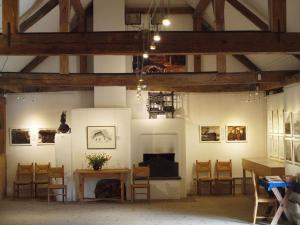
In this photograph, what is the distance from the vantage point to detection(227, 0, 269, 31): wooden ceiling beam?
9.29 meters

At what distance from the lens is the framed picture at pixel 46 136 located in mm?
12969

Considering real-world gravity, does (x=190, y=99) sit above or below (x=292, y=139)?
above

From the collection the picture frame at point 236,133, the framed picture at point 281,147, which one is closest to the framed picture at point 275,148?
the framed picture at point 281,147

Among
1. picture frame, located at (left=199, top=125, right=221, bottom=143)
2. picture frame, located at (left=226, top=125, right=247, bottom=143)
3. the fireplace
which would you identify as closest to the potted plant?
the fireplace

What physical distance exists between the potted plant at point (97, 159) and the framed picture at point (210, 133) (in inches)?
116

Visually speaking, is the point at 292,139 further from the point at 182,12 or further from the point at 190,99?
the point at 182,12

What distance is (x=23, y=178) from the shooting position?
1288 cm

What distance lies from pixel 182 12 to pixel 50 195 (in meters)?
6.45

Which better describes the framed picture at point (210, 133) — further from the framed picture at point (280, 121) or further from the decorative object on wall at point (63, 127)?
the decorative object on wall at point (63, 127)

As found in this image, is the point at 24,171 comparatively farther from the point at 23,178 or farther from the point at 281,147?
the point at 281,147

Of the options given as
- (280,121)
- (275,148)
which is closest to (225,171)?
(275,148)

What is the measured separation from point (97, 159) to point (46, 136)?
236 centimetres

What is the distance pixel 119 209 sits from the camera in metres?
10.4

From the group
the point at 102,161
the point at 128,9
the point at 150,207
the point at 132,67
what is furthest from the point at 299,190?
the point at 128,9
